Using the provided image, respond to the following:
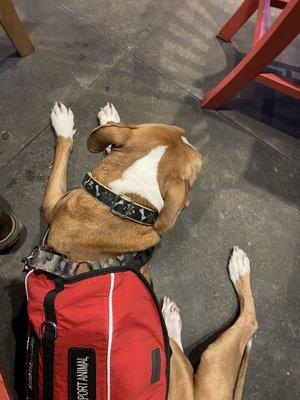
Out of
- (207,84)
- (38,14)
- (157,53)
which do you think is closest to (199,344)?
(207,84)

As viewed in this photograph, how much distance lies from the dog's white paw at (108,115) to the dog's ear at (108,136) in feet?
3.32

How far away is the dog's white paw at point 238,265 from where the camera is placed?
2609 mm

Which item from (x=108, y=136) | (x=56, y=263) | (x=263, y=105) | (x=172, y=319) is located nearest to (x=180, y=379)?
(x=172, y=319)

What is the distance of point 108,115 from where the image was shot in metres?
2.85

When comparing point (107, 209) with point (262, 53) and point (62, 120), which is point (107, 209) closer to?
point (62, 120)

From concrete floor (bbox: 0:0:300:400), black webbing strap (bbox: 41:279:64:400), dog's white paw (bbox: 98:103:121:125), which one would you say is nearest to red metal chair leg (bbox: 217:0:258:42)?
concrete floor (bbox: 0:0:300:400)

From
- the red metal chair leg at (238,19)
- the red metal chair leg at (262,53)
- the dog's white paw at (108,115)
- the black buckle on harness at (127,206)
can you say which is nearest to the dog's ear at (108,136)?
the black buckle on harness at (127,206)

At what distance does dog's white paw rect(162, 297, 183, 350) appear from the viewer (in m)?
2.41

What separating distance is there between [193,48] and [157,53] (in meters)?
0.34

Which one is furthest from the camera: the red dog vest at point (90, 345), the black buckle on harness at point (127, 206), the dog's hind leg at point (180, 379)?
the dog's hind leg at point (180, 379)

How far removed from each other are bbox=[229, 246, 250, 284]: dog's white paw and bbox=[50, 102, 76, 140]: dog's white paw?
148 centimetres

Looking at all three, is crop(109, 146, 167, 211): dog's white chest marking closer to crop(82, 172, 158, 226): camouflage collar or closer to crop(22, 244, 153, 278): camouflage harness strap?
crop(82, 172, 158, 226): camouflage collar

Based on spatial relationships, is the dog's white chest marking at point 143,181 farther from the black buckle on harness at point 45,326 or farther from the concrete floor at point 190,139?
the concrete floor at point 190,139

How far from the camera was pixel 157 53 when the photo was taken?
325cm
